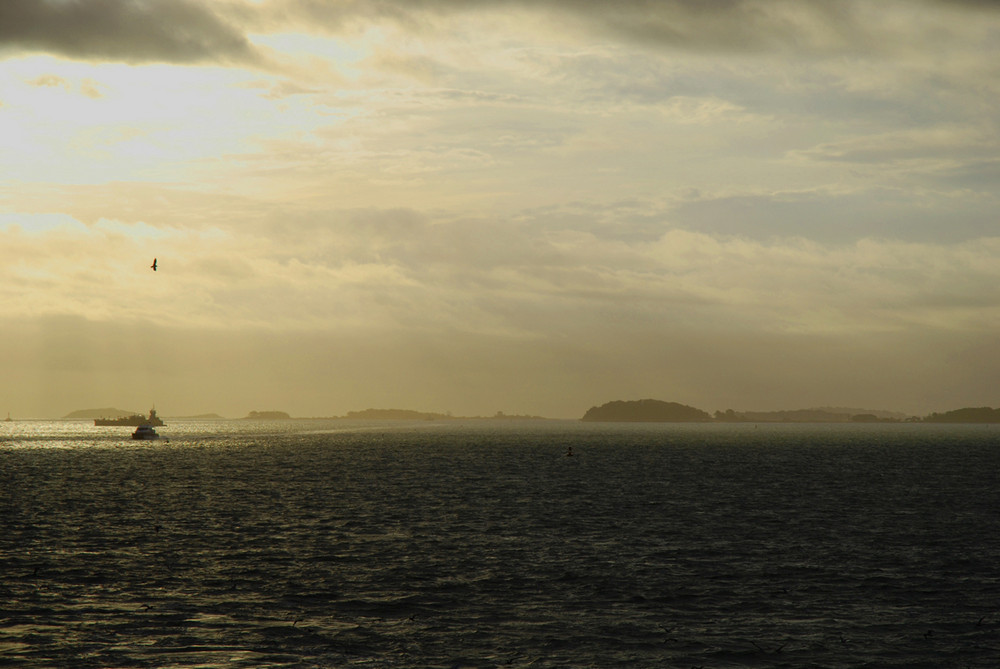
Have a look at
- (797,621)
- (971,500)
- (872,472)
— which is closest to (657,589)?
(797,621)

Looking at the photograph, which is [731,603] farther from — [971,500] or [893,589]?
[971,500]

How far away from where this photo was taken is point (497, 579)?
44062mm

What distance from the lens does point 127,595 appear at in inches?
1547

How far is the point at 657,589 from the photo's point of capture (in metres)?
42.1

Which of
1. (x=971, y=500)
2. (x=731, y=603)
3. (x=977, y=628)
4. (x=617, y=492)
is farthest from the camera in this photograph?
(x=617, y=492)

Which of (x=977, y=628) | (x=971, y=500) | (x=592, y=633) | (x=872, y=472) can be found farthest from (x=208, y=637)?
(x=872, y=472)

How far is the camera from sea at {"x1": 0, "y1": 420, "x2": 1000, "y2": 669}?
3138 cm

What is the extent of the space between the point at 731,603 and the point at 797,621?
3.78 meters

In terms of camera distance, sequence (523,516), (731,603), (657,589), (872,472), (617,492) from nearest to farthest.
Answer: (731,603) < (657,589) < (523,516) < (617,492) < (872,472)

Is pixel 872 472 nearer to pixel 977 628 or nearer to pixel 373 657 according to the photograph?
pixel 977 628

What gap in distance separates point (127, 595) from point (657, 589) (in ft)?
84.2

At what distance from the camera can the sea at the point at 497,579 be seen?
103 ft

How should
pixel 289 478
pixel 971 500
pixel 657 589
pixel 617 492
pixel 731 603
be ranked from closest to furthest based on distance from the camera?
pixel 731 603
pixel 657 589
pixel 971 500
pixel 617 492
pixel 289 478

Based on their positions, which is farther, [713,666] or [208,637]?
[208,637]
